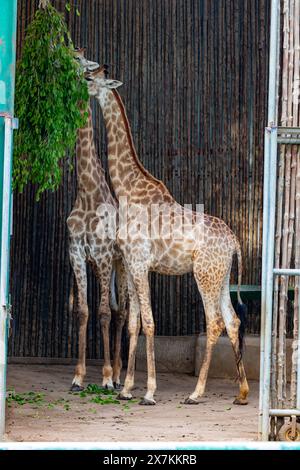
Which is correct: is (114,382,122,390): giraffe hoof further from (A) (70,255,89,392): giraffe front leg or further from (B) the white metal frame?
(B) the white metal frame

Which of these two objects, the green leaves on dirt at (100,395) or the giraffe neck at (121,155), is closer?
the green leaves on dirt at (100,395)

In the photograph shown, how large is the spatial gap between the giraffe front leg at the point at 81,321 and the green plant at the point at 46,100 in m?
1.30

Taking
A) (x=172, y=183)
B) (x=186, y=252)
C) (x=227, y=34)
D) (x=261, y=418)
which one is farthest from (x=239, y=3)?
(x=261, y=418)

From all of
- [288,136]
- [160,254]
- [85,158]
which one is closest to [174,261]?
[160,254]

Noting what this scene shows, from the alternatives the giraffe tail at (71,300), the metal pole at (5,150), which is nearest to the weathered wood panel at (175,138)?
the giraffe tail at (71,300)

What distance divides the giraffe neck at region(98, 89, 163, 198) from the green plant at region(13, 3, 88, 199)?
977mm

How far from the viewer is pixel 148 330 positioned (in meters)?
8.08

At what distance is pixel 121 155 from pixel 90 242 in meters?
0.82

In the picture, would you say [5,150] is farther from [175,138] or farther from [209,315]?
[175,138]

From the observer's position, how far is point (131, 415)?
7.41 meters

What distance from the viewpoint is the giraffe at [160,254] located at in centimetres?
815

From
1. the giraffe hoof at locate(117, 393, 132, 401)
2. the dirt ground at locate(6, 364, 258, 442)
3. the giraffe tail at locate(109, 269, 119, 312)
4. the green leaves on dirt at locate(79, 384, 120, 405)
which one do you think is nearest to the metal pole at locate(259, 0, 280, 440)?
the dirt ground at locate(6, 364, 258, 442)

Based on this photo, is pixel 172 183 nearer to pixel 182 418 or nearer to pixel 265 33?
pixel 265 33

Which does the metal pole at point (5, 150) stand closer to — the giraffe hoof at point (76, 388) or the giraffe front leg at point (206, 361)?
the giraffe front leg at point (206, 361)
